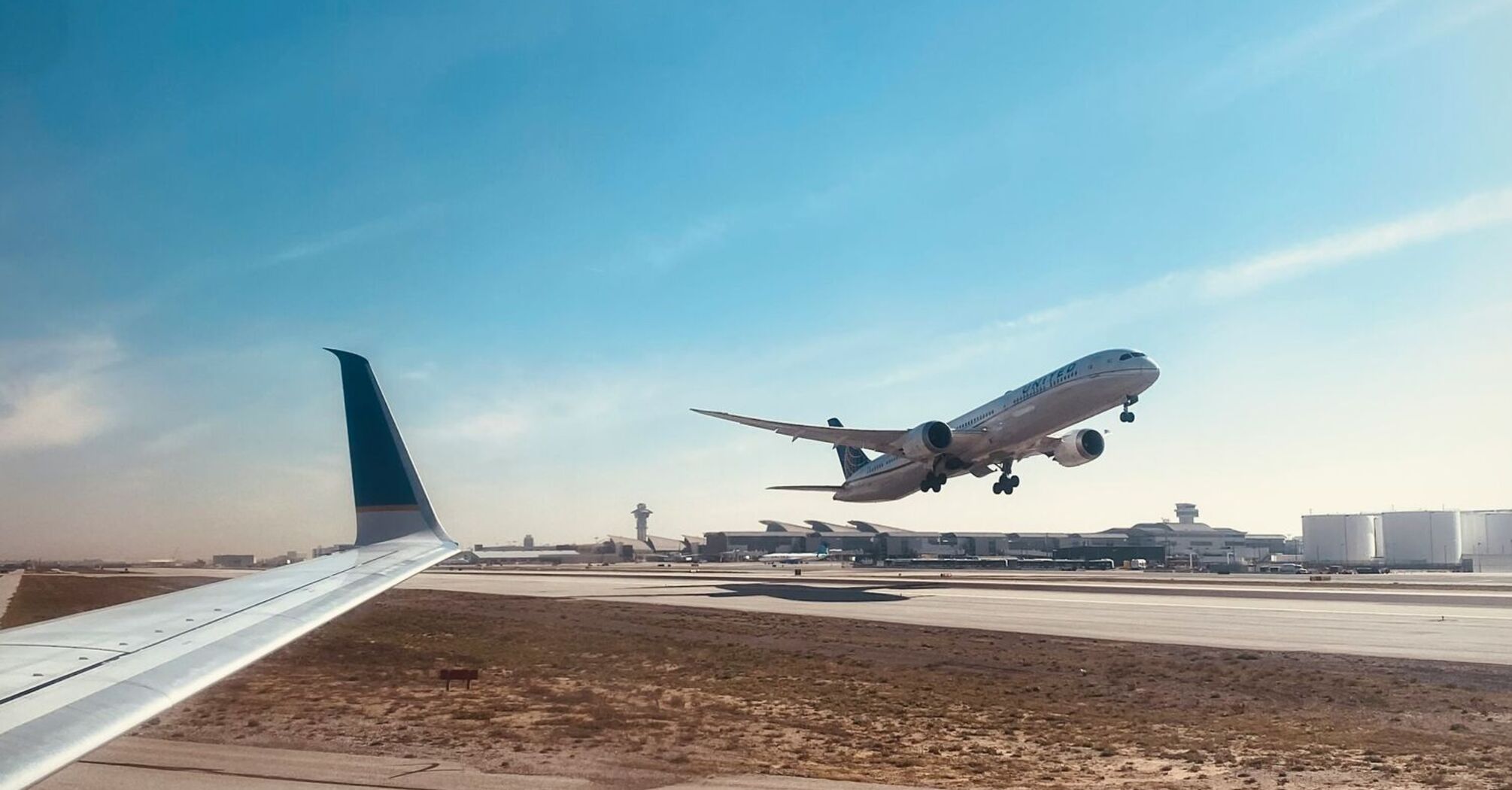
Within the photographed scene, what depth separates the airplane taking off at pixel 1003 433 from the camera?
40.2m

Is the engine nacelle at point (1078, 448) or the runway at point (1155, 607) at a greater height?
the engine nacelle at point (1078, 448)

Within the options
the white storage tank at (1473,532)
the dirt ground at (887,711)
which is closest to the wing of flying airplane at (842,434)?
the dirt ground at (887,711)

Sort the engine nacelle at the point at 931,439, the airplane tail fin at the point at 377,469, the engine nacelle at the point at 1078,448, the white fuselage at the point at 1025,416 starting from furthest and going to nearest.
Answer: the engine nacelle at the point at 1078,448 < the engine nacelle at the point at 931,439 < the white fuselage at the point at 1025,416 < the airplane tail fin at the point at 377,469

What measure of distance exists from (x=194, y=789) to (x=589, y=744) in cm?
490

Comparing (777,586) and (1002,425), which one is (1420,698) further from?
(777,586)

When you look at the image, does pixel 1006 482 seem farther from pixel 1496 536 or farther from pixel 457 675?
pixel 1496 536

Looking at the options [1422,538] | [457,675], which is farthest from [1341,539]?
[457,675]

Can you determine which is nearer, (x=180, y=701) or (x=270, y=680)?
(x=180, y=701)

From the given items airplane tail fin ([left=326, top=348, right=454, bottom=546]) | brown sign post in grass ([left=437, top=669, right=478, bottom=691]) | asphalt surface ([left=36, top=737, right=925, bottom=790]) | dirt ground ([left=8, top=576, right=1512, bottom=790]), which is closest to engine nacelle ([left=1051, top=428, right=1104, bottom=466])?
dirt ground ([left=8, top=576, right=1512, bottom=790])

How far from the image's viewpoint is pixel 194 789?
10352mm

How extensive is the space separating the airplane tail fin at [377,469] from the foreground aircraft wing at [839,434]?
38.9 meters

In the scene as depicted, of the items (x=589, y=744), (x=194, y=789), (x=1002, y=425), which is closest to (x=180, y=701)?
(x=194, y=789)

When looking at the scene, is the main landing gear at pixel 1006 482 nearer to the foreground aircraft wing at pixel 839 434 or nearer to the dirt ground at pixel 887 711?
the foreground aircraft wing at pixel 839 434

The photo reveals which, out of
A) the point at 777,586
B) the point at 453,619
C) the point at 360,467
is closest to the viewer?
the point at 360,467
